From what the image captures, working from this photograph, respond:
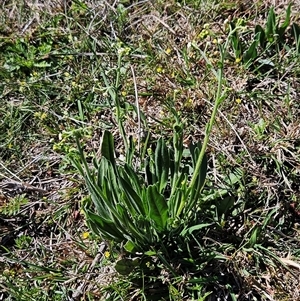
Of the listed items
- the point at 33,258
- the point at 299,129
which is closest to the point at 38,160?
the point at 33,258

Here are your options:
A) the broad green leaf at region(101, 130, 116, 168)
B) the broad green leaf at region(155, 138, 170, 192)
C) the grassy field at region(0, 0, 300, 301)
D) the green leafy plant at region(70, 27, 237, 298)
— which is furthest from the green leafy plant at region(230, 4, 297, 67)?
the broad green leaf at region(101, 130, 116, 168)

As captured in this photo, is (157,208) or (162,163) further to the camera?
(162,163)

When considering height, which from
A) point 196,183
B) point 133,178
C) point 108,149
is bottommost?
point 196,183

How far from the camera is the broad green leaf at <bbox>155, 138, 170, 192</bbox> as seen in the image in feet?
6.75

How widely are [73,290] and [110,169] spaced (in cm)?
61

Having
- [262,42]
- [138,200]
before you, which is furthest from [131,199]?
[262,42]

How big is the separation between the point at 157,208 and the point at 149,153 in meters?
0.34

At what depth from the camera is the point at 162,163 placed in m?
2.12

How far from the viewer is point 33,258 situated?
238 centimetres

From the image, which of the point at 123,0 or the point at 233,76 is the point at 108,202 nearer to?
the point at 233,76

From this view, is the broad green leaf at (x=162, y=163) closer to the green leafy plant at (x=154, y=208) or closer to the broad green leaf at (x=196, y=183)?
the green leafy plant at (x=154, y=208)

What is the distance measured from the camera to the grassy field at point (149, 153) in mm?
2049

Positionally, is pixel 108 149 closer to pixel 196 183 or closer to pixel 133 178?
pixel 133 178

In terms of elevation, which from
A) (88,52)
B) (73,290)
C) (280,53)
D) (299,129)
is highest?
(88,52)
